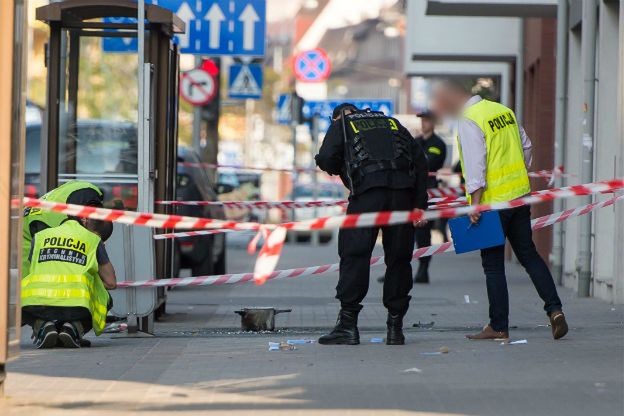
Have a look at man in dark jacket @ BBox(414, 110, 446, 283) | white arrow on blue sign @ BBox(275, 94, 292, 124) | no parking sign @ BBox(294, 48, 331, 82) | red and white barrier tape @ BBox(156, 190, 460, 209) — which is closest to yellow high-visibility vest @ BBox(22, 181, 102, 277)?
red and white barrier tape @ BBox(156, 190, 460, 209)

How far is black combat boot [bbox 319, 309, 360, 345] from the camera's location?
10172 mm

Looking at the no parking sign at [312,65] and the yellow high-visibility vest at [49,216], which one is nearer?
the yellow high-visibility vest at [49,216]

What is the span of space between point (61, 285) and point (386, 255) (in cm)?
216

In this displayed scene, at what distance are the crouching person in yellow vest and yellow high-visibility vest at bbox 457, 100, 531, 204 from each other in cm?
259

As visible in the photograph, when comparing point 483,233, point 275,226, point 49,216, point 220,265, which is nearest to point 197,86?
point 220,265

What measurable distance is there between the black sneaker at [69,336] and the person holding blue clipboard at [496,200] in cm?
261

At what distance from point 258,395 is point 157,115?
15.5 feet

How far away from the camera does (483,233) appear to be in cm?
1017

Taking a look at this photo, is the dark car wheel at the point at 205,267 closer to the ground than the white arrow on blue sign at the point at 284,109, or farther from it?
Answer: closer to the ground

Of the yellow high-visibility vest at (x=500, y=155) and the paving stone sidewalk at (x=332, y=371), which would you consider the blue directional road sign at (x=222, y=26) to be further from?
the yellow high-visibility vest at (x=500, y=155)

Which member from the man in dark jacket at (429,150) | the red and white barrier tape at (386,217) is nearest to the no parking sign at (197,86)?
the man in dark jacket at (429,150)

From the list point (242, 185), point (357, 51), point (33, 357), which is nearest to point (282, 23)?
point (357, 51)

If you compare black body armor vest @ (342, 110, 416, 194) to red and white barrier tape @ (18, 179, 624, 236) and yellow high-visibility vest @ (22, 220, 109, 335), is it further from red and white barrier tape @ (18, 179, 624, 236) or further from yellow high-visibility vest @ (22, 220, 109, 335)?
yellow high-visibility vest @ (22, 220, 109, 335)

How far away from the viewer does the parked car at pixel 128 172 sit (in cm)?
1338
